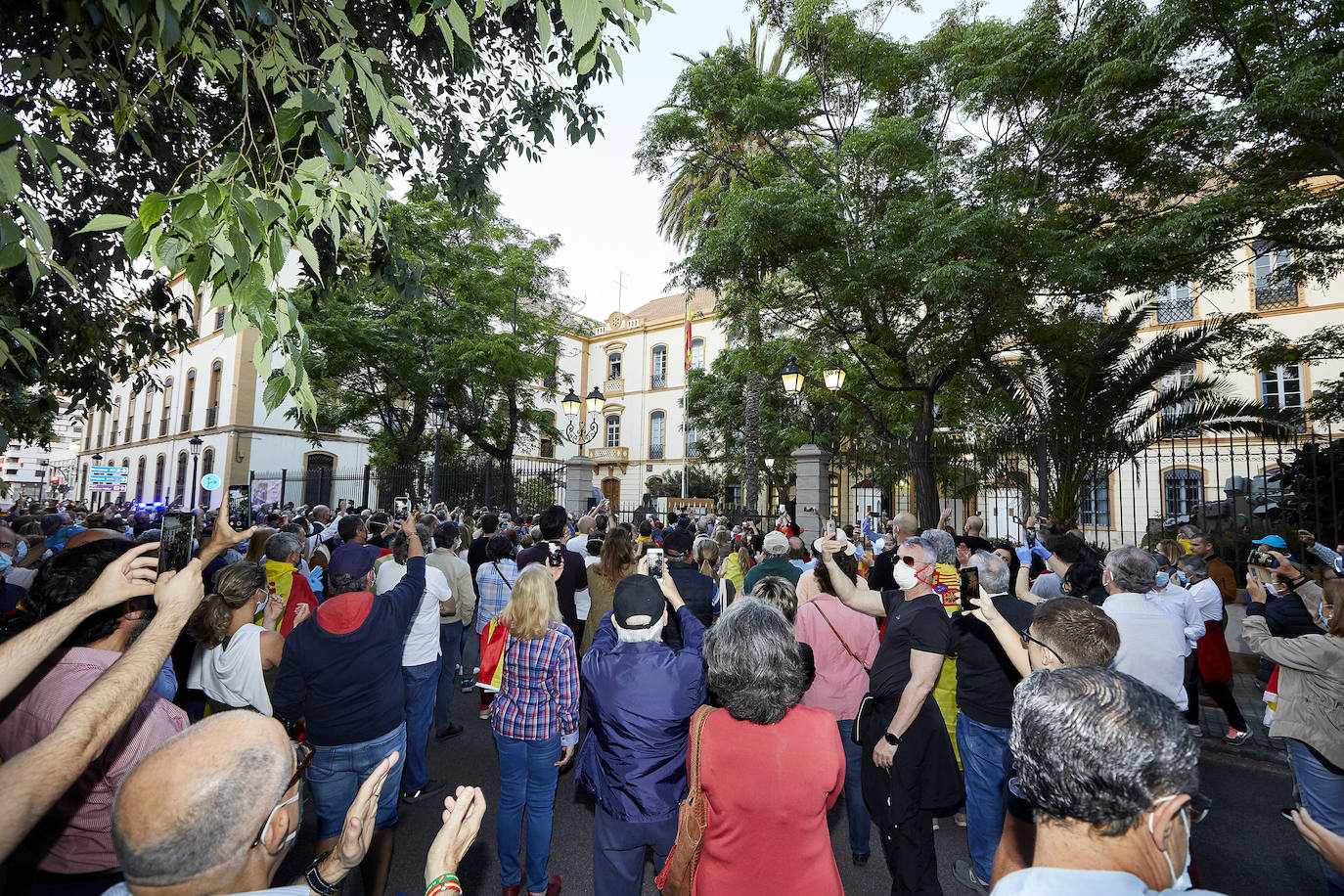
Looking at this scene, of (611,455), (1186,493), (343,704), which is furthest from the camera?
(611,455)

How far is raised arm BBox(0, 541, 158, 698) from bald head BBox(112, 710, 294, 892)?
0.74 metres

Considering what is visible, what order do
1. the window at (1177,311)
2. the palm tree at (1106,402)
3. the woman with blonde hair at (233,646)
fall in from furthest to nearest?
the window at (1177,311), the palm tree at (1106,402), the woman with blonde hair at (233,646)

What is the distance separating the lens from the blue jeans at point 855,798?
12.5ft

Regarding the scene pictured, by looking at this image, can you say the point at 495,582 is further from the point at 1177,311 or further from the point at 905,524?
the point at 1177,311

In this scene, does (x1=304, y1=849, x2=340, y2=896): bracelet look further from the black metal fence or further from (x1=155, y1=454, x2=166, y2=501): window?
(x1=155, y1=454, x2=166, y2=501): window

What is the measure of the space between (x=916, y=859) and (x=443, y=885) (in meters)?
2.80

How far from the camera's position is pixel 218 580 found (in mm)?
3395

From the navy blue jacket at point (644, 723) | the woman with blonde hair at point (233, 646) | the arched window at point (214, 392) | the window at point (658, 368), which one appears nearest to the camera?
the navy blue jacket at point (644, 723)

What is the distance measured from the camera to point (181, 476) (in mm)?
31125

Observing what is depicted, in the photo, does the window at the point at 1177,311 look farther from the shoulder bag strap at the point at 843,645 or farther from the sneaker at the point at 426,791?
the sneaker at the point at 426,791

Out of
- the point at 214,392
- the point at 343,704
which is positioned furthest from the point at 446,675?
the point at 214,392

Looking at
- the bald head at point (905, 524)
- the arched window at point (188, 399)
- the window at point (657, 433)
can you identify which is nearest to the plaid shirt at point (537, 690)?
the bald head at point (905, 524)

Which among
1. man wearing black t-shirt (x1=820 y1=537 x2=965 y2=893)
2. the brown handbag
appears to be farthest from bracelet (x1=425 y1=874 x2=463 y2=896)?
man wearing black t-shirt (x1=820 y1=537 x2=965 y2=893)

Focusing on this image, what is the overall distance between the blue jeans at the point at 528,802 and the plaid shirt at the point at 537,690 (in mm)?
74
